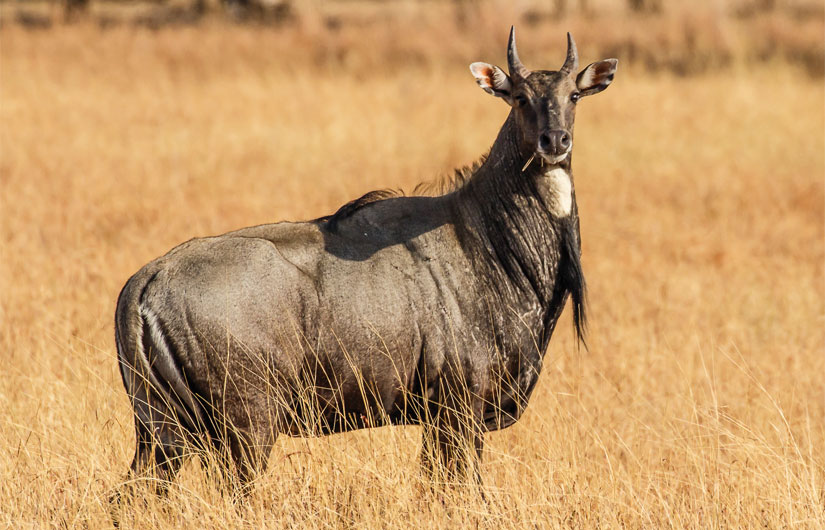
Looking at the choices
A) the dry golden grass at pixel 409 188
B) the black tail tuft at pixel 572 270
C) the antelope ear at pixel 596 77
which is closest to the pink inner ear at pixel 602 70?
the antelope ear at pixel 596 77

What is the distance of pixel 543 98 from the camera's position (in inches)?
218

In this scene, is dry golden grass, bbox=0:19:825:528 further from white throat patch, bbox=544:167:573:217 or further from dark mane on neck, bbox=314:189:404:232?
dark mane on neck, bbox=314:189:404:232

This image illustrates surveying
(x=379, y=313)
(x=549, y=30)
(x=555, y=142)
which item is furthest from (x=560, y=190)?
(x=549, y=30)

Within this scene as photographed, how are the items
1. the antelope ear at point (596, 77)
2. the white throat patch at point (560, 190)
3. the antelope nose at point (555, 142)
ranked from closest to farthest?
the antelope nose at point (555, 142) < the white throat patch at point (560, 190) < the antelope ear at point (596, 77)

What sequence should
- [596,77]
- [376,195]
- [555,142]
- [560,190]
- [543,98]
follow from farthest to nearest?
1. [596,77]
2. [376,195]
3. [560,190]
4. [543,98]
5. [555,142]

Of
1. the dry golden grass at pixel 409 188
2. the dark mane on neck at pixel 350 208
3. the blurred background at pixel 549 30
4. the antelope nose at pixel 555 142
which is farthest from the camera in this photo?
the blurred background at pixel 549 30

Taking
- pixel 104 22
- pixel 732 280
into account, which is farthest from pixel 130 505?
pixel 104 22

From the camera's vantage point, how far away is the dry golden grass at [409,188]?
5168 mm

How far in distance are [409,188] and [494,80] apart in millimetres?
6874

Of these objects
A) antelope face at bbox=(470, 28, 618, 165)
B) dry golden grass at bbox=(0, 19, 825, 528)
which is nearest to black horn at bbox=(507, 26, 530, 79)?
antelope face at bbox=(470, 28, 618, 165)

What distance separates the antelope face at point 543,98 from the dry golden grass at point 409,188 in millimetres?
1345

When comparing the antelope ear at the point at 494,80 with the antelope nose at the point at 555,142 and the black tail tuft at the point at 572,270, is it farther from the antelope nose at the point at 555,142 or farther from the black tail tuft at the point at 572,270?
the black tail tuft at the point at 572,270

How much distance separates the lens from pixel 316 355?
510 cm

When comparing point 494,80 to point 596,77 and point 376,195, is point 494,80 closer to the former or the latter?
point 596,77
